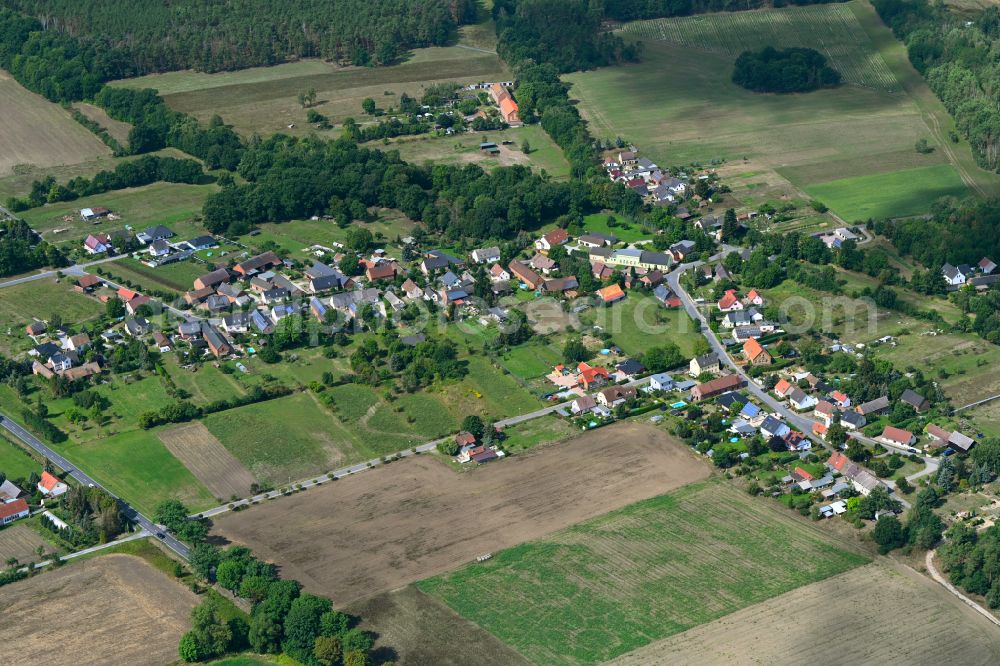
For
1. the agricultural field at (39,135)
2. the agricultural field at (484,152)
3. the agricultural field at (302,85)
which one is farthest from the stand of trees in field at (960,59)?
the agricultural field at (39,135)

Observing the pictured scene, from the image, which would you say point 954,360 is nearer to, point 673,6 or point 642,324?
point 642,324

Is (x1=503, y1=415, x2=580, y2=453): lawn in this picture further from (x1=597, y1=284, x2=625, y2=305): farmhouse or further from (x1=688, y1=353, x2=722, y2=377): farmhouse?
(x1=597, y1=284, x2=625, y2=305): farmhouse

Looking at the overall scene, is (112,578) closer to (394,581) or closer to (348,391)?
(394,581)

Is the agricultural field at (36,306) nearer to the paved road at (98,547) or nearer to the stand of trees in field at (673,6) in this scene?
the paved road at (98,547)

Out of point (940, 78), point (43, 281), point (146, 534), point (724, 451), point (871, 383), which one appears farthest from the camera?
point (940, 78)

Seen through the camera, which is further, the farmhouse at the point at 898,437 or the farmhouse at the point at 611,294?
the farmhouse at the point at 611,294

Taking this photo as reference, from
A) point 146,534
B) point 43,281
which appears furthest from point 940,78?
point 146,534
